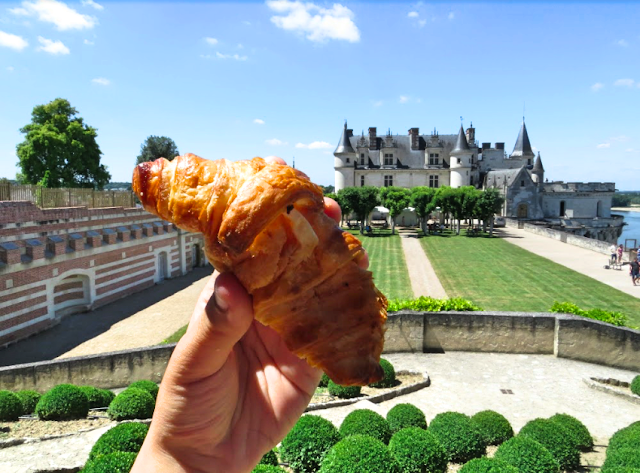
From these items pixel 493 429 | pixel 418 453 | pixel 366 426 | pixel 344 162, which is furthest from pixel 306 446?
pixel 344 162

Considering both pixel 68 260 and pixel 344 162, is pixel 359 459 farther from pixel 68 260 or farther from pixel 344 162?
pixel 344 162

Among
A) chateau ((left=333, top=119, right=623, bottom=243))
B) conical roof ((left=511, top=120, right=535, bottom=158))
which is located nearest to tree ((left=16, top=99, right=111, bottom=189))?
chateau ((left=333, top=119, right=623, bottom=243))

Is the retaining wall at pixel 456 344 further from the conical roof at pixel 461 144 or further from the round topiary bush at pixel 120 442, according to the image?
the conical roof at pixel 461 144

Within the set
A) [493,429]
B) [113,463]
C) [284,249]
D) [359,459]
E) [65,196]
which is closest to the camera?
[284,249]

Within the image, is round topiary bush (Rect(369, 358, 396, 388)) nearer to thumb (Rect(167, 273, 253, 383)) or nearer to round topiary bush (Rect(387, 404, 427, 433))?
round topiary bush (Rect(387, 404, 427, 433))

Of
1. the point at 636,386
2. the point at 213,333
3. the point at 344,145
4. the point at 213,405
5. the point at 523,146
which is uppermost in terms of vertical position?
the point at 523,146

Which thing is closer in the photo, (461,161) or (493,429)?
(493,429)

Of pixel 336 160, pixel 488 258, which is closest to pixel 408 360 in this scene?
pixel 488 258
